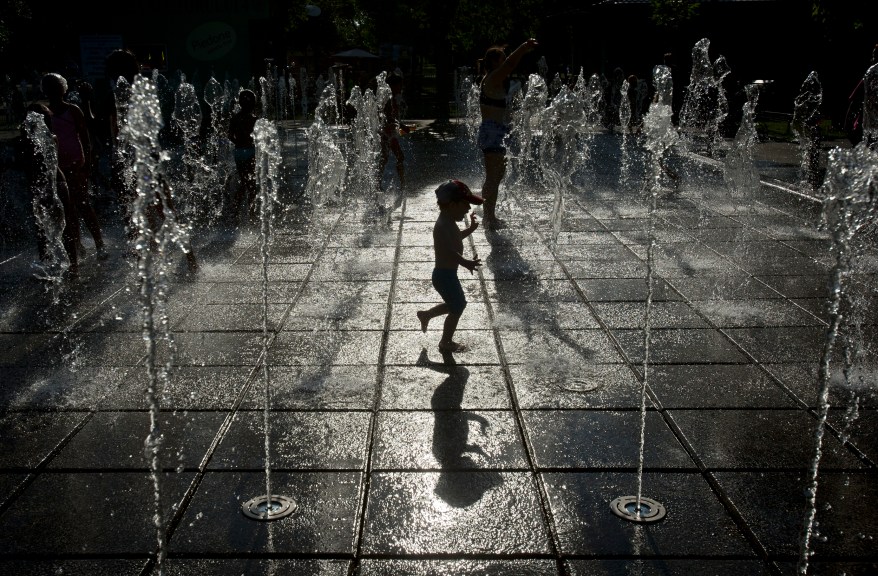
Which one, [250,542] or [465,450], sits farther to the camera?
[465,450]

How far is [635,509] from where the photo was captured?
348 centimetres

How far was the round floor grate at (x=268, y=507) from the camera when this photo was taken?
135 inches

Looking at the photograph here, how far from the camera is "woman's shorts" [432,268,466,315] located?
548cm

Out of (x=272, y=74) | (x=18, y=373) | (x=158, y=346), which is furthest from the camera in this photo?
(x=272, y=74)

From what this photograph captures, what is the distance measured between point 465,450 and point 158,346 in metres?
2.56

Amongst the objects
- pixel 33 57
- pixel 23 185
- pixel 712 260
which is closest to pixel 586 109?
pixel 23 185

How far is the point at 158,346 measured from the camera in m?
5.60

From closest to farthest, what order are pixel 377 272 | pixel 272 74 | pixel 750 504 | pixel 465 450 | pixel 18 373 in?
pixel 750 504, pixel 465 450, pixel 18 373, pixel 377 272, pixel 272 74

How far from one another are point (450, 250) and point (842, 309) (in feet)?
10.3

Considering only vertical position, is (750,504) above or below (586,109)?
below

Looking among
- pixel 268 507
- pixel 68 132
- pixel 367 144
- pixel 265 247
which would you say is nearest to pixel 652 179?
pixel 367 144

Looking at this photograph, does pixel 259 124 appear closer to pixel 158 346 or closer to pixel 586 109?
pixel 158 346

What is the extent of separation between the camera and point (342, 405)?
4.57 meters

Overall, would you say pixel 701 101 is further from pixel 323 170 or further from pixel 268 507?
pixel 268 507
